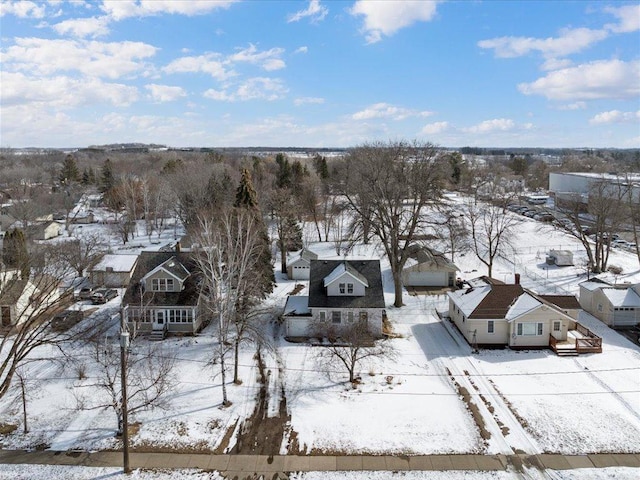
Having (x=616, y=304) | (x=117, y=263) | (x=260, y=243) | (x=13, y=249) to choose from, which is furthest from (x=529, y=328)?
(x=13, y=249)

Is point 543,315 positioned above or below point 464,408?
above

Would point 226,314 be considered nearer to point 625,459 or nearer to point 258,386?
point 258,386

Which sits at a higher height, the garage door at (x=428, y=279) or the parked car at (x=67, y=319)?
the garage door at (x=428, y=279)

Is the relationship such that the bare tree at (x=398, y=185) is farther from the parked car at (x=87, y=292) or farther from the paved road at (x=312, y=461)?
the parked car at (x=87, y=292)

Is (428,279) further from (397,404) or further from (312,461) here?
(312,461)

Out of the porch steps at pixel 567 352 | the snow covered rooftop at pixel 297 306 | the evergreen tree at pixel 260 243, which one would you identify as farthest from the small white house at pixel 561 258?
the evergreen tree at pixel 260 243

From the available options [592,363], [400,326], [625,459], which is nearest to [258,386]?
[400,326]

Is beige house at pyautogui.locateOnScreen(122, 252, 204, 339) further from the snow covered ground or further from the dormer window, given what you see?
the snow covered ground
